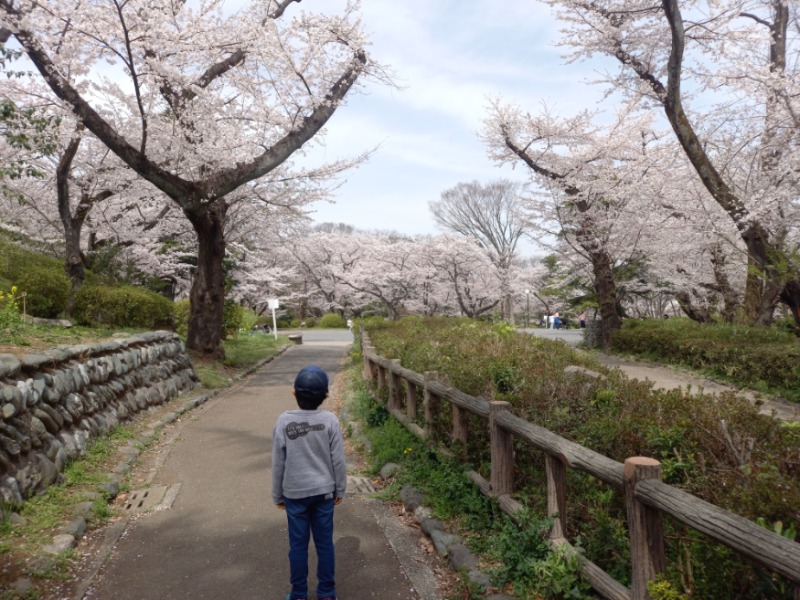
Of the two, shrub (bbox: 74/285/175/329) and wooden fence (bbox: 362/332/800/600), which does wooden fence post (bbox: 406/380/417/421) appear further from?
shrub (bbox: 74/285/175/329)

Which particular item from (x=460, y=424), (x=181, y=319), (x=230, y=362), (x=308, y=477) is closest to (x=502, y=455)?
(x=460, y=424)

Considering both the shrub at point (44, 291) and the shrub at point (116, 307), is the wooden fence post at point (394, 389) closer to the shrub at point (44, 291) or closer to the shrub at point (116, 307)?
the shrub at point (44, 291)

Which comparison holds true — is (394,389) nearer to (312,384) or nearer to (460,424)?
(460,424)

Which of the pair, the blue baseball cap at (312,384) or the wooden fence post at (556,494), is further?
the blue baseball cap at (312,384)

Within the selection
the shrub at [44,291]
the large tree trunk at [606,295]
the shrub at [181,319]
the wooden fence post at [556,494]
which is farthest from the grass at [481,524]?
the large tree trunk at [606,295]

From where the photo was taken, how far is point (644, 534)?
2.50 metres

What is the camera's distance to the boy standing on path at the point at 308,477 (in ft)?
10.9

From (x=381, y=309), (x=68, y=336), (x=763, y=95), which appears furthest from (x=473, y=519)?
(x=381, y=309)

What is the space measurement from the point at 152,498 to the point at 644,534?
180 inches

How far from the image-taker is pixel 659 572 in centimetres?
245

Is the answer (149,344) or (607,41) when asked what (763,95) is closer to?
(607,41)

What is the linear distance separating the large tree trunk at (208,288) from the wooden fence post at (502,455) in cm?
1069

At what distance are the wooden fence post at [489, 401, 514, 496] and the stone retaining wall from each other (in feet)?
12.0

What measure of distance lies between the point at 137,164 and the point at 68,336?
12.8 feet
